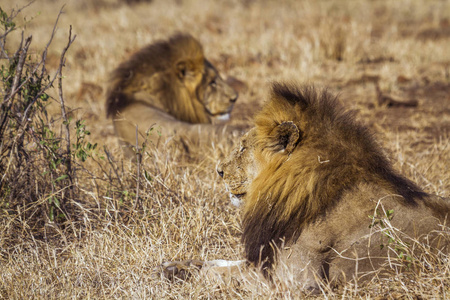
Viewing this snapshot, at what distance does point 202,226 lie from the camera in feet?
11.9

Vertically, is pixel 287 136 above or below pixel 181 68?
above

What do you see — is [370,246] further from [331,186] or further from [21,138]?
[21,138]

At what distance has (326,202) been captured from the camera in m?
2.77

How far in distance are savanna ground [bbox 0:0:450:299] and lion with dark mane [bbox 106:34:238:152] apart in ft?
1.29

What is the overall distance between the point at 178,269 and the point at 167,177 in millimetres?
958

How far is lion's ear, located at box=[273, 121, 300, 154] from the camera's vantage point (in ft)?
8.93

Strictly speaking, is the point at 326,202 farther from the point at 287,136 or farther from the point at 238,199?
the point at 238,199

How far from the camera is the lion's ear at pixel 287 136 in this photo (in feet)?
8.93

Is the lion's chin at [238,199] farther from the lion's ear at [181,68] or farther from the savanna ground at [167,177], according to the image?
the lion's ear at [181,68]

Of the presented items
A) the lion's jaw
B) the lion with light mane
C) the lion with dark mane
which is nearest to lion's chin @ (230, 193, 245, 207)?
the lion's jaw

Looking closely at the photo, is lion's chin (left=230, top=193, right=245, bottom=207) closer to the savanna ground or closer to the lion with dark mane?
the savanna ground

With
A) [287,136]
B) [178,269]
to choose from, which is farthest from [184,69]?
[287,136]

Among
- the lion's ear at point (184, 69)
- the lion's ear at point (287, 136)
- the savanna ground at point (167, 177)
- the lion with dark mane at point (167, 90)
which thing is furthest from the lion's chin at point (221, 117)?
the lion's ear at point (287, 136)

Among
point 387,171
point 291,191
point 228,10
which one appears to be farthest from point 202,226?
point 228,10
